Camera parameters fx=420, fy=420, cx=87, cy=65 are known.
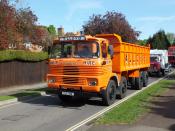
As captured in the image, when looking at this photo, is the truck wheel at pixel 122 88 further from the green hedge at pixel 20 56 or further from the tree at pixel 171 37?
the tree at pixel 171 37

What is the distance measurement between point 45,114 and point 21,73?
12884mm

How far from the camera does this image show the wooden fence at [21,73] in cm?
2444

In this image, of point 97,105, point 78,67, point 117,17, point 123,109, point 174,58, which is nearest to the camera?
point 123,109

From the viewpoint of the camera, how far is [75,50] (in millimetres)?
16188

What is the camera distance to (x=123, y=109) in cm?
1457

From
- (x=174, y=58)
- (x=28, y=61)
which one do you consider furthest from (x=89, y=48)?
(x=174, y=58)

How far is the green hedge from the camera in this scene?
2415 cm

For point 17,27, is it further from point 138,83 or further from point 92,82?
point 92,82

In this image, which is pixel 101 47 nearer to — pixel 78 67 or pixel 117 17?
pixel 78 67

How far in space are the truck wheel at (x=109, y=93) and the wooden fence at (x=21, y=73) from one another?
920cm

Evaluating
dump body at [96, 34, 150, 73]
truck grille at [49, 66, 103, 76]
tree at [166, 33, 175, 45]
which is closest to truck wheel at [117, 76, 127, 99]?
dump body at [96, 34, 150, 73]

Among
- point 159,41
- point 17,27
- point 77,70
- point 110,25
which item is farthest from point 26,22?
point 159,41

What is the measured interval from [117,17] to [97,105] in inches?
1173

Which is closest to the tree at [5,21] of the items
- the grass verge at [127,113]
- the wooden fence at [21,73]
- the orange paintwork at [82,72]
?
the wooden fence at [21,73]
